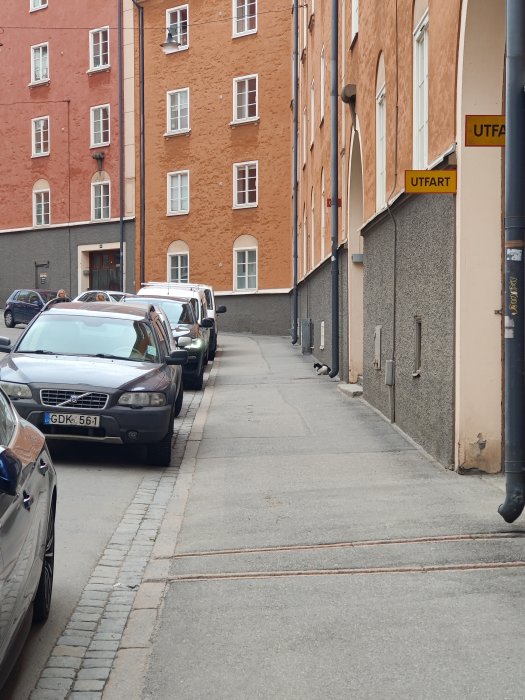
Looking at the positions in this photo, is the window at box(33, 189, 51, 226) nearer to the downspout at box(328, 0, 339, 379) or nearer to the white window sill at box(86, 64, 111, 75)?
the white window sill at box(86, 64, 111, 75)

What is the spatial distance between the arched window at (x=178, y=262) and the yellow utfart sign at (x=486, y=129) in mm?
36013

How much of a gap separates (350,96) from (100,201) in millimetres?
27588

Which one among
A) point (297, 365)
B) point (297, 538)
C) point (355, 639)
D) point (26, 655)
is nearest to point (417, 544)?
point (297, 538)

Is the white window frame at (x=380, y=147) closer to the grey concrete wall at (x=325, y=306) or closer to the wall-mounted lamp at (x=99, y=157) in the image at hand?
the grey concrete wall at (x=325, y=306)

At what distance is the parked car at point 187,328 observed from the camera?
20.1 meters

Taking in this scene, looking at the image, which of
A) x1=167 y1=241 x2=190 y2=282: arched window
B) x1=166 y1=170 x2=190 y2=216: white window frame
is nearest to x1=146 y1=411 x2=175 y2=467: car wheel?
x1=167 y1=241 x2=190 y2=282: arched window

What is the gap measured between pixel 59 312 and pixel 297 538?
6336 millimetres

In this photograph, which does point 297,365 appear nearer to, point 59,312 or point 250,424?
point 250,424

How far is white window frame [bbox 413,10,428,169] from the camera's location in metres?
12.4

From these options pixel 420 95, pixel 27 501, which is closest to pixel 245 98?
pixel 420 95

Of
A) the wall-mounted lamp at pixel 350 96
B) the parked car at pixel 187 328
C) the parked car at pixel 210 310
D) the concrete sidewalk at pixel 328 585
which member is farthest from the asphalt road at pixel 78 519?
the parked car at pixel 210 310

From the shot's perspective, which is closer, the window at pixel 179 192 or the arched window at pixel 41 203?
the window at pixel 179 192

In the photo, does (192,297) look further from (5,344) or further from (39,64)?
(39,64)

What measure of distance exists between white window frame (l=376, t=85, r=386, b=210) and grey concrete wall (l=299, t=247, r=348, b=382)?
4.57 m
